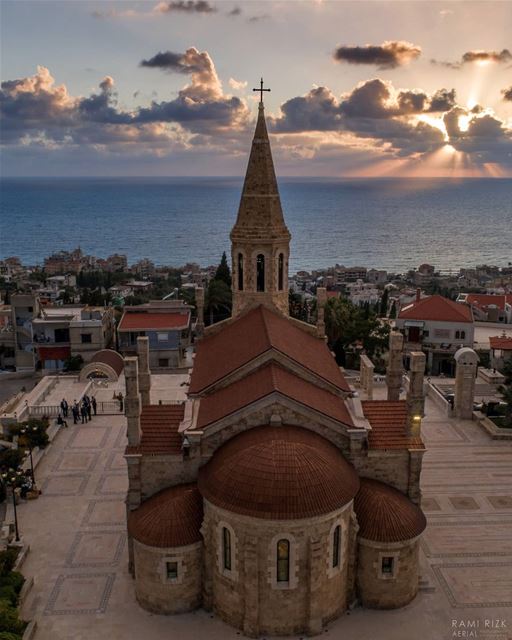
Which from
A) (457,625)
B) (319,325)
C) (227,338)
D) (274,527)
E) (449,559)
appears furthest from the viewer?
(319,325)

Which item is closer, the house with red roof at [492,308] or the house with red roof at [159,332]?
the house with red roof at [159,332]

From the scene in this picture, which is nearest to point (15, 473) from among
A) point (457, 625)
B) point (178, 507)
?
point (178, 507)

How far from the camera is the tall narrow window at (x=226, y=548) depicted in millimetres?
20078

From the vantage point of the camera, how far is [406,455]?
2306cm

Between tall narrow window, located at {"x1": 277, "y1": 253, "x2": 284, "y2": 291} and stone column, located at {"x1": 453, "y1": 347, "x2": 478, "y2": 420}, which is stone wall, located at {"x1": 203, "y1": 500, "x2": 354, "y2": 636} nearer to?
tall narrow window, located at {"x1": 277, "y1": 253, "x2": 284, "y2": 291}

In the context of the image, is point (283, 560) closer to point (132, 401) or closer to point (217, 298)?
point (132, 401)

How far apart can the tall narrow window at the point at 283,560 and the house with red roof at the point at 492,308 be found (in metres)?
65.5

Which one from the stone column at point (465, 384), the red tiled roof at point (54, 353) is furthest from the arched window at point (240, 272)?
the red tiled roof at point (54, 353)

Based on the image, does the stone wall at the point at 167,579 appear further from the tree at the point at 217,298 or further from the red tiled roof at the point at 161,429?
the tree at the point at 217,298

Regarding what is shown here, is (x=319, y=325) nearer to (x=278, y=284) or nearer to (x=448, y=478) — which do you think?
(x=278, y=284)

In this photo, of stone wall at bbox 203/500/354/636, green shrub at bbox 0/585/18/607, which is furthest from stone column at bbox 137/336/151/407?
green shrub at bbox 0/585/18/607

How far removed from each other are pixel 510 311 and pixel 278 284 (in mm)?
58020

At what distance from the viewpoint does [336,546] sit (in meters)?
20.3

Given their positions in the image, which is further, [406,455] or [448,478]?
[448,478]
